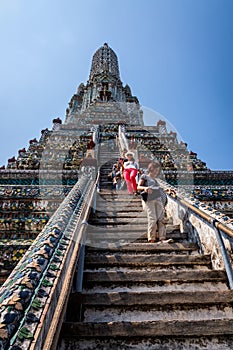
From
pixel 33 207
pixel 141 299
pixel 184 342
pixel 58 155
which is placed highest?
pixel 58 155

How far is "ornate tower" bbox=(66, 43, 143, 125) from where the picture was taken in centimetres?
2250

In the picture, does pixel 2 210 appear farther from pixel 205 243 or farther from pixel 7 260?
pixel 205 243

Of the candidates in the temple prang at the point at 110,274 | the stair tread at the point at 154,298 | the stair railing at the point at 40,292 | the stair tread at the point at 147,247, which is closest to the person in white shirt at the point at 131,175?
the temple prang at the point at 110,274

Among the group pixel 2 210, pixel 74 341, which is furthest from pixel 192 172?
pixel 74 341

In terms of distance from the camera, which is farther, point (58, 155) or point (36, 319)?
point (58, 155)

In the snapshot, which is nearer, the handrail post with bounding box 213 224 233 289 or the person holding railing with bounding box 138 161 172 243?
the handrail post with bounding box 213 224 233 289

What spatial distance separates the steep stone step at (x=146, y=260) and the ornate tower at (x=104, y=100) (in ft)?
56.5

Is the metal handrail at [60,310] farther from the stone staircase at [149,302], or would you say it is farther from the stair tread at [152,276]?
the stair tread at [152,276]

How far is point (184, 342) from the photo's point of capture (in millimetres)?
1979

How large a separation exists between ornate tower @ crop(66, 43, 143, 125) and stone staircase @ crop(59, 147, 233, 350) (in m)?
17.3

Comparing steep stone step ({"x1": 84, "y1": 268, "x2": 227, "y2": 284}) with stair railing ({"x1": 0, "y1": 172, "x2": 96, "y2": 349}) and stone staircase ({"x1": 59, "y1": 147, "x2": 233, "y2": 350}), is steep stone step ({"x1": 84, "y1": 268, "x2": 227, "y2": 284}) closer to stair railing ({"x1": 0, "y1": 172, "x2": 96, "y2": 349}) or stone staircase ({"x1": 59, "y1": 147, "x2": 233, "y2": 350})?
stone staircase ({"x1": 59, "y1": 147, "x2": 233, "y2": 350})

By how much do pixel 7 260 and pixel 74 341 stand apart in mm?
2479

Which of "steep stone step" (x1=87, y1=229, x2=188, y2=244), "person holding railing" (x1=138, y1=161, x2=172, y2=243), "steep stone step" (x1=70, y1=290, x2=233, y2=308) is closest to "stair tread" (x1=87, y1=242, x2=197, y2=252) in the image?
"person holding railing" (x1=138, y1=161, x2=172, y2=243)

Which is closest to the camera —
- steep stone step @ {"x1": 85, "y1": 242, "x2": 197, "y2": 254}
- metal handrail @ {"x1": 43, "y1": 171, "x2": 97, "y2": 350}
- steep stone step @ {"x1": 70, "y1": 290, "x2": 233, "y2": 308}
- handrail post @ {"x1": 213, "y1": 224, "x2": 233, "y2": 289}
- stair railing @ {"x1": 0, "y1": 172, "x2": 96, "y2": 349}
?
stair railing @ {"x1": 0, "y1": 172, "x2": 96, "y2": 349}
